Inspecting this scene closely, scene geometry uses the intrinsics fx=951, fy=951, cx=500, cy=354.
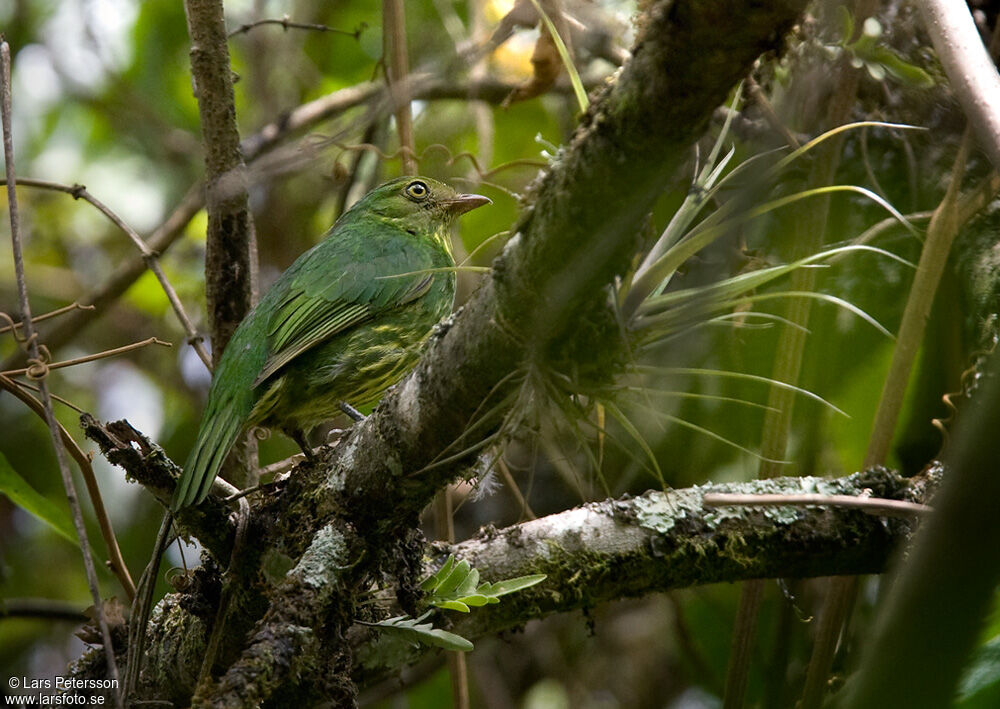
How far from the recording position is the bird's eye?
4.44 meters

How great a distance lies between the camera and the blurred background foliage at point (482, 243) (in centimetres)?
346

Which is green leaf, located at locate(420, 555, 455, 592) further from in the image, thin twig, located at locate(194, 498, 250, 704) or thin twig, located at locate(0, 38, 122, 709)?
thin twig, located at locate(0, 38, 122, 709)

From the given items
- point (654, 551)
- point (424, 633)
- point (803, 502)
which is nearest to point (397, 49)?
point (654, 551)

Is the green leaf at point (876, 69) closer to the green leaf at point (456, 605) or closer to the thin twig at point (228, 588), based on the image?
the green leaf at point (456, 605)

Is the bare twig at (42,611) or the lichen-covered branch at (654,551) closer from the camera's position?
the lichen-covered branch at (654,551)

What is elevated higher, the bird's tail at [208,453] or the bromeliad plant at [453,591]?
the bird's tail at [208,453]

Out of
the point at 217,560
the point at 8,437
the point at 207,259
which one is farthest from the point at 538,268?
the point at 8,437

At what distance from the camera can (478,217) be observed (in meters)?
5.23

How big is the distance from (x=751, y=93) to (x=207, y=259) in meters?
2.01

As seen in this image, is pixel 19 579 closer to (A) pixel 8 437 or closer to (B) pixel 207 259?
(A) pixel 8 437

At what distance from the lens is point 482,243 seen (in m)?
3.06

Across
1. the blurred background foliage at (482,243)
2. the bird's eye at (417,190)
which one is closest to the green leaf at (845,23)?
the blurred background foliage at (482,243)

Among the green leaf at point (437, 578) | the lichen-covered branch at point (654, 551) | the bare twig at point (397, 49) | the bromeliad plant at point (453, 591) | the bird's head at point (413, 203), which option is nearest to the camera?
the bromeliad plant at point (453, 591)

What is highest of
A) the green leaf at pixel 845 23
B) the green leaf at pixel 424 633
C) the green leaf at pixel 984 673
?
the green leaf at pixel 845 23
